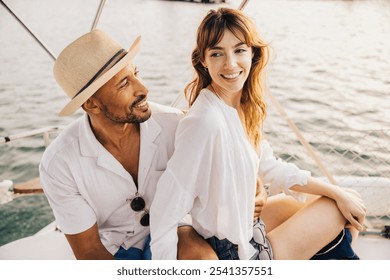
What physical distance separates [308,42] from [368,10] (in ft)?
22.1

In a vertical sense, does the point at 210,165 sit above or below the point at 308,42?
above

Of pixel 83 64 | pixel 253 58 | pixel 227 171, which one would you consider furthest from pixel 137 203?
pixel 253 58

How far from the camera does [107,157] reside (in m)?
1.33

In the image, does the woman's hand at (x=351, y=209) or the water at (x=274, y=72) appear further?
the water at (x=274, y=72)

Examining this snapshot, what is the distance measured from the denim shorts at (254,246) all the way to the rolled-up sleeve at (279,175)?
0.17m

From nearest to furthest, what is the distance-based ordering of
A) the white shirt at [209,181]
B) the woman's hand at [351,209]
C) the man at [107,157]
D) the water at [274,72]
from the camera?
1. the white shirt at [209,181]
2. the man at [107,157]
3. the woman's hand at [351,209]
4. the water at [274,72]

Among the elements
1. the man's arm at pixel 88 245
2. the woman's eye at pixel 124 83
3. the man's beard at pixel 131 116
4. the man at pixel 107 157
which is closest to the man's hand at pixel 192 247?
the man at pixel 107 157

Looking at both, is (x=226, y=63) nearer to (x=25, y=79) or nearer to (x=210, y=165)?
(x=210, y=165)

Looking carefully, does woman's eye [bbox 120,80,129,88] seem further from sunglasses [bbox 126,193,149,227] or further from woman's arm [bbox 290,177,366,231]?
woman's arm [bbox 290,177,366,231]

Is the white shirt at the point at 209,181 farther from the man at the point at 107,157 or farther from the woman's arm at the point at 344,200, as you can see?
the woman's arm at the point at 344,200

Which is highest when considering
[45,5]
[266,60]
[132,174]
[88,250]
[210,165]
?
[266,60]

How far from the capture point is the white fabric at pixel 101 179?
1.30 metres
